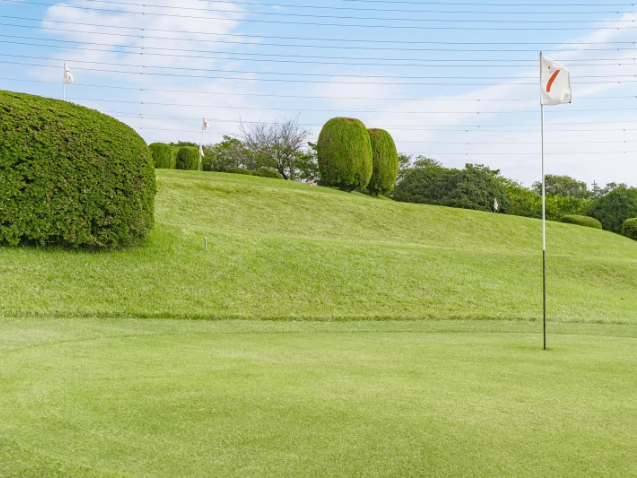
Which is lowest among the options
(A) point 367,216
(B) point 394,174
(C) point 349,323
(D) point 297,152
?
(C) point 349,323

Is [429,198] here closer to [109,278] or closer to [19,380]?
[109,278]

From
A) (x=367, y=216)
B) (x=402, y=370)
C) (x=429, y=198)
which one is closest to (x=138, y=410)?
(x=402, y=370)

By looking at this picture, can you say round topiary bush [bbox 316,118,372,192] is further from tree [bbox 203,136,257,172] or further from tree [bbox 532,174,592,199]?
tree [bbox 532,174,592,199]

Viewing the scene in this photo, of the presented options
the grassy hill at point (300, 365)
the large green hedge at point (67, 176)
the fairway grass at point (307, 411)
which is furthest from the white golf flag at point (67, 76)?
the fairway grass at point (307, 411)

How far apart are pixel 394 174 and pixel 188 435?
36.6m

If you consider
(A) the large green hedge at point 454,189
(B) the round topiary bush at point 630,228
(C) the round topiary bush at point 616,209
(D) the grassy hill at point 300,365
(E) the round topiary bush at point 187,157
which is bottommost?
(D) the grassy hill at point 300,365

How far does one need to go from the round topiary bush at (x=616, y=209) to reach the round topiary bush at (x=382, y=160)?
17.3 m

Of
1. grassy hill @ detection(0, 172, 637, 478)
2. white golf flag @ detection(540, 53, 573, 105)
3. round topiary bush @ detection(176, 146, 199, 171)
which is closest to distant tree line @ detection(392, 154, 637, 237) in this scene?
round topiary bush @ detection(176, 146, 199, 171)

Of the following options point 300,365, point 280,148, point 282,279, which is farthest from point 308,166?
point 300,365

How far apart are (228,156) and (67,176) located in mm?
44440

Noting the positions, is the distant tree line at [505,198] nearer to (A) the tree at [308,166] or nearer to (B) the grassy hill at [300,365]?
(A) the tree at [308,166]

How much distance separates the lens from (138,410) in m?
3.31

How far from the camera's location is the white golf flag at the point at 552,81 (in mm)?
7422

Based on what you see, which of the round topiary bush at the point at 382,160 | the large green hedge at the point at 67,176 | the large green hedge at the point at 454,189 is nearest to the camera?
the large green hedge at the point at 67,176
